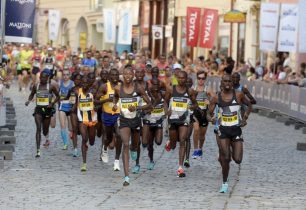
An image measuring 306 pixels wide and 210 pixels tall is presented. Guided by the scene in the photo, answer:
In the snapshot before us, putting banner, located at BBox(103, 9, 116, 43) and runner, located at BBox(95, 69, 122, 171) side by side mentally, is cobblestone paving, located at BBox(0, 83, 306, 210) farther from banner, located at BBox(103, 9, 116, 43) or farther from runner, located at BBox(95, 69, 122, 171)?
banner, located at BBox(103, 9, 116, 43)

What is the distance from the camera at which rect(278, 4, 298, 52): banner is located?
34.2 m

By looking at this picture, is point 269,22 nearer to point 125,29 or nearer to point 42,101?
point 42,101

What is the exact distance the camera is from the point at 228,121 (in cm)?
1642

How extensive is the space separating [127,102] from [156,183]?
125cm

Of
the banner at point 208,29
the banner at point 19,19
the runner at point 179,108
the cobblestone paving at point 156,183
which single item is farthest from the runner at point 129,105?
the banner at point 208,29

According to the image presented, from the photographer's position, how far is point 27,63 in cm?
4659

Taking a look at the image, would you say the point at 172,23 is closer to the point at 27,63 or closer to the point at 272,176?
the point at 27,63

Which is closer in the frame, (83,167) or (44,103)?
(83,167)

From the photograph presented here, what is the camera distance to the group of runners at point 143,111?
16500 millimetres

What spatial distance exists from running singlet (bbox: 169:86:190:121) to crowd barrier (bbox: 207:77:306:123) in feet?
34.9

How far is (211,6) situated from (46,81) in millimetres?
34412

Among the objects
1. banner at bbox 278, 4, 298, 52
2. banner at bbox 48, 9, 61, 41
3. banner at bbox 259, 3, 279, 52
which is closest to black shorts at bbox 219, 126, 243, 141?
banner at bbox 278, 4, 298, 52

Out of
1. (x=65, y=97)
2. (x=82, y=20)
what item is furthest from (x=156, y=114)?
(x=82, y=20)

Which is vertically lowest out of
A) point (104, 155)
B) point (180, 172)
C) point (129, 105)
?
point (104, 155)
